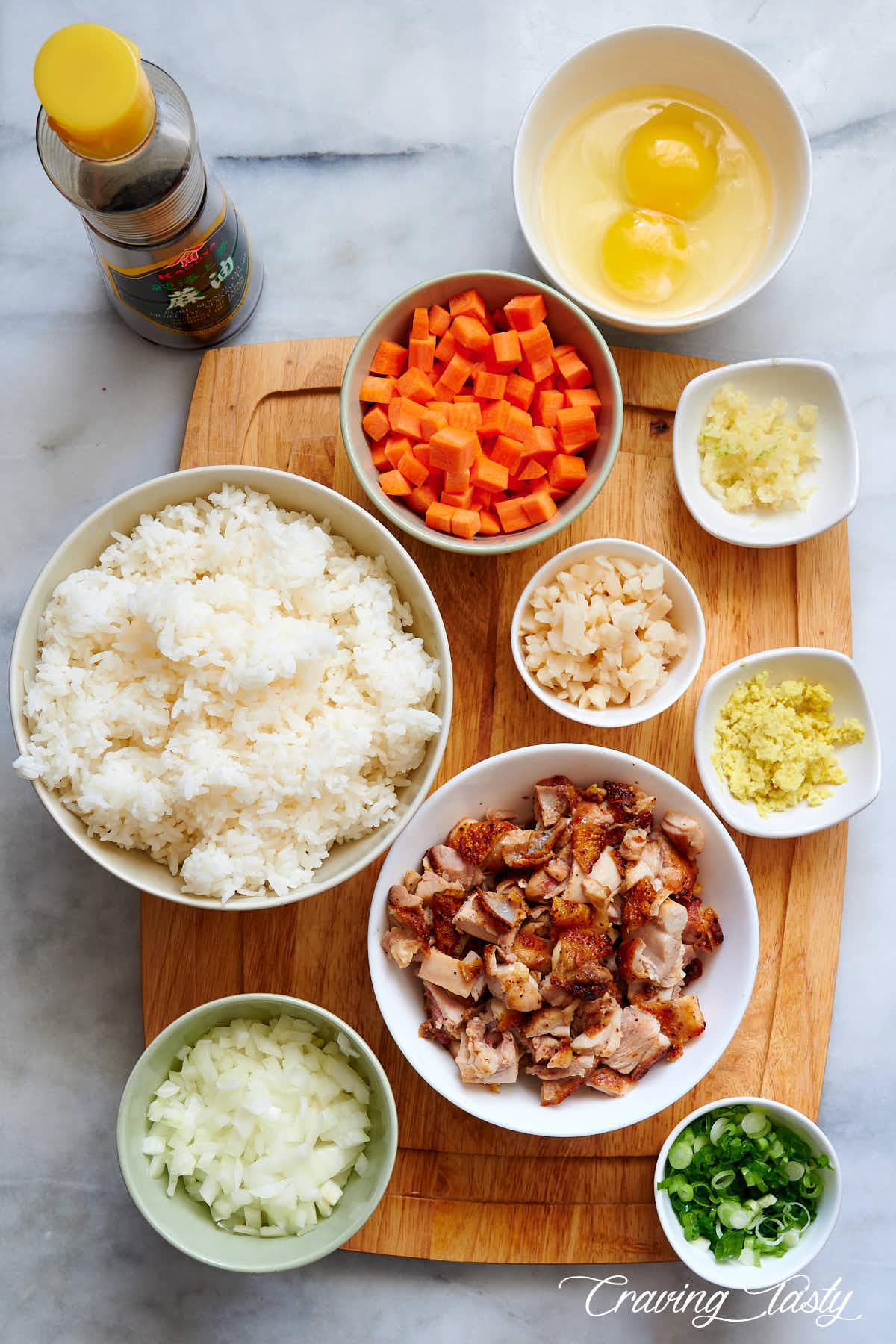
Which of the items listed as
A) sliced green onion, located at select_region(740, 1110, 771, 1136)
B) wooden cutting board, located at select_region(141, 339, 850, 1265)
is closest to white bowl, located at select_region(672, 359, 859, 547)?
wooden cutting board, located at select_region(141, 339, 850, 1265)

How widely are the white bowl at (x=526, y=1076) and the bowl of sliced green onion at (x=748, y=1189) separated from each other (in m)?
0.19

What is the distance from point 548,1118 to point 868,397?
2.26 metres

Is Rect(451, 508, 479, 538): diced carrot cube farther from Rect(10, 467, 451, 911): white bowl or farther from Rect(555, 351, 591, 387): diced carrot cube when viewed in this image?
Rect(555, 351, 591, 387): diced carrot cube

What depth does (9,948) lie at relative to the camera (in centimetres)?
290

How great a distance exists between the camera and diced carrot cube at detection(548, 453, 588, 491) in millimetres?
2607

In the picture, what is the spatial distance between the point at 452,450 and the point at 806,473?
3.48 feet

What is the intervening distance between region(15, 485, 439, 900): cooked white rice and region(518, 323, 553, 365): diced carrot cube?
0.75m

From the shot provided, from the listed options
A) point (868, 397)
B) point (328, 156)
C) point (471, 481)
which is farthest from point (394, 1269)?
point (328, 156)

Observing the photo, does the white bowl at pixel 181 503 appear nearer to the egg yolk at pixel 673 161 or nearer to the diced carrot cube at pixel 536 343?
the diced carrot cube at pixel 536 343

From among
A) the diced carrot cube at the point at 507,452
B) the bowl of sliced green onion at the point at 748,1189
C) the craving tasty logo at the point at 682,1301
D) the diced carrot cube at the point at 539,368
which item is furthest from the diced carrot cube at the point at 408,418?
the craving tasty logo at the point at 682,1301

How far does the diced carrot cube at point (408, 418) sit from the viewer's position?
2.59 metres

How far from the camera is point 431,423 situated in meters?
2.56

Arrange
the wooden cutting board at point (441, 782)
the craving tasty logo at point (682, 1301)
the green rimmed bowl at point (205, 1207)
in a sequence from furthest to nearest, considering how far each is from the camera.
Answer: the craving tasty logo at point (682, 1301) → the wooden cutting board at point (441, 782) → the green rimmed bowl at point (205, 1207)

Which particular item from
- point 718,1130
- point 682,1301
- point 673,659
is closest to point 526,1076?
point 718,1130
